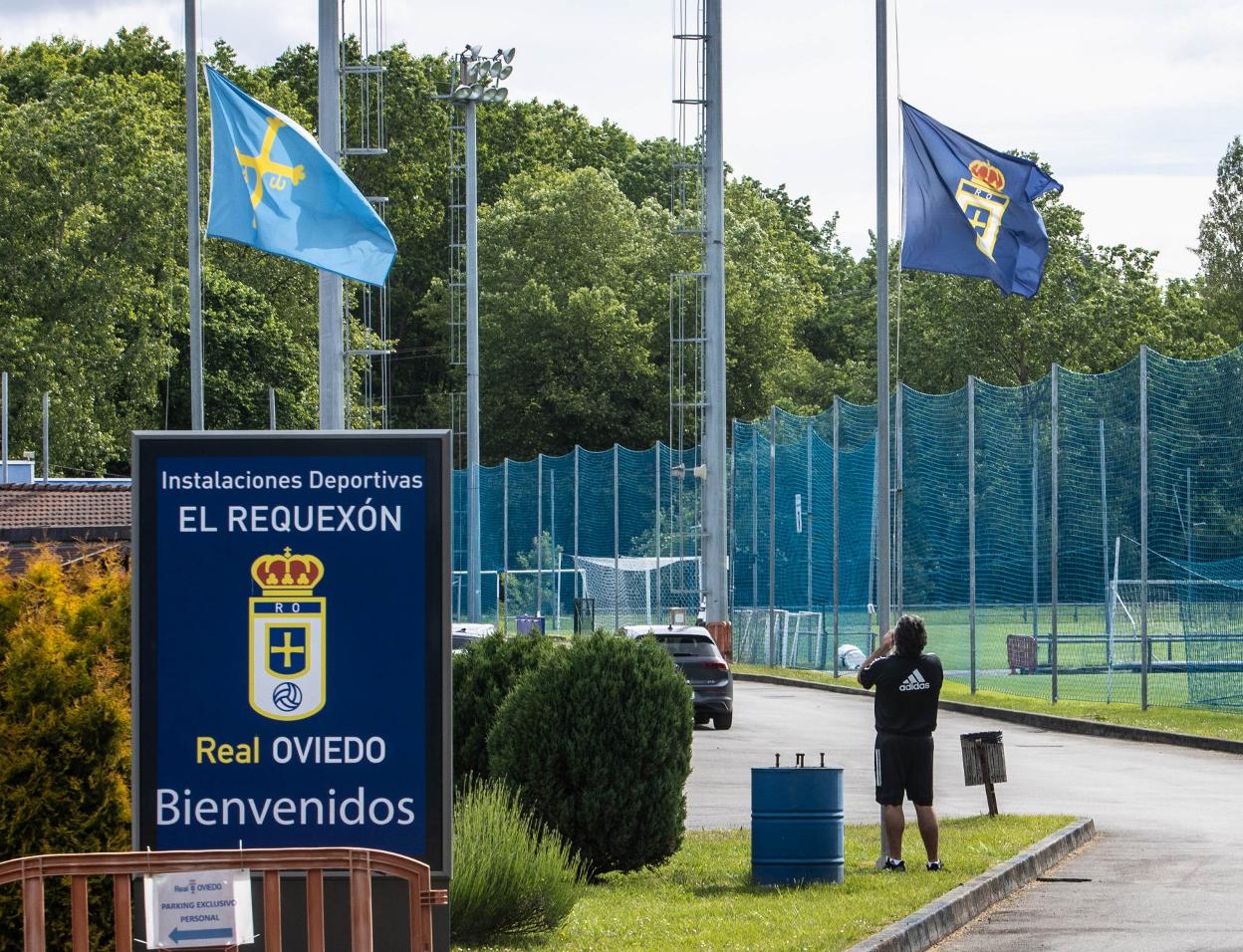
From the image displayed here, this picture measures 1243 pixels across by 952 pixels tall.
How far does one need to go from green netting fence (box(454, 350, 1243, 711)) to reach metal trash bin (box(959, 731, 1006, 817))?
11.4 metres

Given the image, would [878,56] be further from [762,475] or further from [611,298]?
[611,298]

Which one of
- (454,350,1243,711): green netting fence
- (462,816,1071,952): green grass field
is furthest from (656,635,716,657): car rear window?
(462,816,1071,952): green grass field

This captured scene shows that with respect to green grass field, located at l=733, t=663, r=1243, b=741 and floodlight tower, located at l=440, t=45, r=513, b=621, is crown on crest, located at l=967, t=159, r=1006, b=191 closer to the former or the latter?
green grass field, located at l=733, t=663, r=1243, b=741

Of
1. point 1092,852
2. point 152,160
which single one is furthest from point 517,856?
point 152,160

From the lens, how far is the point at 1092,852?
15.8m

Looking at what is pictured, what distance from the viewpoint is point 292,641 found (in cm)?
709

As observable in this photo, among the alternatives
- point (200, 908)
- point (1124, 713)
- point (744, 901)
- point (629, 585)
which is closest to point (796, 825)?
point (744, 901)

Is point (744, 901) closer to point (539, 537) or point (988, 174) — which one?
point (988, 174)

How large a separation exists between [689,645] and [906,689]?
15.0 meters

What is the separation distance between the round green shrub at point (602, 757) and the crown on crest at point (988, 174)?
237 inches

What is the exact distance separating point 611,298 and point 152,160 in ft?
66.8

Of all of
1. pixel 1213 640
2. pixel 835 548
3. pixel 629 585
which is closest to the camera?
pixel 1213 640

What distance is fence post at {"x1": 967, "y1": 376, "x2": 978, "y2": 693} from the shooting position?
32.5 meters

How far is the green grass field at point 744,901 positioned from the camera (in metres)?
10.5
